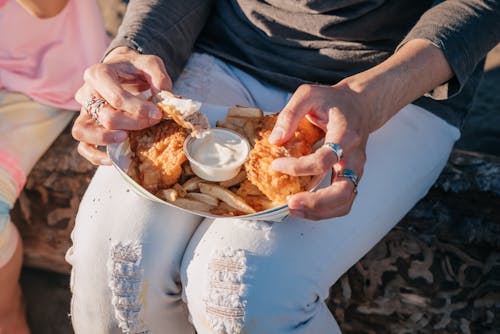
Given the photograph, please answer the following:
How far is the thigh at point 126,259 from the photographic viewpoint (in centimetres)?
135

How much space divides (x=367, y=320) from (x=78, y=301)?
907 millimetres

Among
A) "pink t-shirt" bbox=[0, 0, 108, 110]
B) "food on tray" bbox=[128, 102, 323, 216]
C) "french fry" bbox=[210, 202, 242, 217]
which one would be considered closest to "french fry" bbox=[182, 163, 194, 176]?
"food on tray" bbox=[128, 102, 323, 216]

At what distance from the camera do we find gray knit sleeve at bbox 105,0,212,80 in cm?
158

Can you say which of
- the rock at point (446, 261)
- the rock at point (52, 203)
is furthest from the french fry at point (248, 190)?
the rock at point (52, 203)

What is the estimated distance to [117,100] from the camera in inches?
51.8

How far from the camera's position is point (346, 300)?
1855mm

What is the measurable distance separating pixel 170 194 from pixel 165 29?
1.87ft

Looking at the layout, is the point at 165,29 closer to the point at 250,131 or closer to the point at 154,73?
the point at 154,73

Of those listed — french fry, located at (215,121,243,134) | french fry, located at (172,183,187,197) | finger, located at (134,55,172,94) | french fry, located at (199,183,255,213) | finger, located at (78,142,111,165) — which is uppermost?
finger, located at (134,55,172,94)

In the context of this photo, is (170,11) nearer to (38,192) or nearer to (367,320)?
(38,192)

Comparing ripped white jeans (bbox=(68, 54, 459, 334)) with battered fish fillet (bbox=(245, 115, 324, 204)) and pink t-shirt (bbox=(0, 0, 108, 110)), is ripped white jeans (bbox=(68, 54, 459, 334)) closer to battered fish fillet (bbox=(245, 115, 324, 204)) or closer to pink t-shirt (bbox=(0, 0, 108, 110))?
battered fish fillet (bbox=(245, 115, 324, 204))

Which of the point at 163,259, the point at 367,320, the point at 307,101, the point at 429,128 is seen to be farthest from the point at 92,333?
the point at 429,128

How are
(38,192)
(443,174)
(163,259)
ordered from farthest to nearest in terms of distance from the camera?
1. (38,192)
2. (443,174)
3. (163,259)

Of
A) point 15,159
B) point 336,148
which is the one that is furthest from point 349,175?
point 15,159
